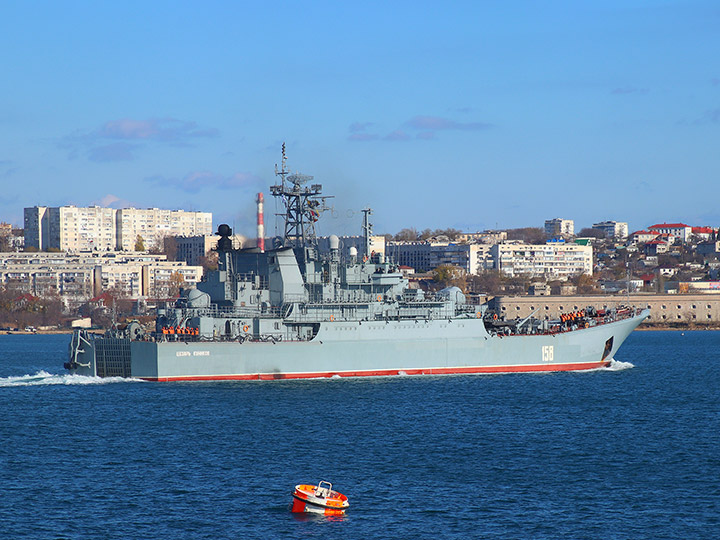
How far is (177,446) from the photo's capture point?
95.6 ft

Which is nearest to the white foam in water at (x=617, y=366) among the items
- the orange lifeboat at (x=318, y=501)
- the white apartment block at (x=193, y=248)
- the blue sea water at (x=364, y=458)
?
the blue sea water at (x=364, y=458)

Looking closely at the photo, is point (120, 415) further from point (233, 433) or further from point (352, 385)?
point (352, 385)

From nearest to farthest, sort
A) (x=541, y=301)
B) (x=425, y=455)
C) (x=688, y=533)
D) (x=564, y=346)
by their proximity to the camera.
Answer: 1. (x=688, y=533)
2. (x=425, y=455)
3. (x=564, y=346)
4. (x=541, y=301)

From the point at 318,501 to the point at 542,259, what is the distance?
142373 mm

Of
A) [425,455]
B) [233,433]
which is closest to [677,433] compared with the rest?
[425,455]

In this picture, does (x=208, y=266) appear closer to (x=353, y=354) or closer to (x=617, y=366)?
(x=617, y=366)

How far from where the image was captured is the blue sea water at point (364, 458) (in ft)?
70.7

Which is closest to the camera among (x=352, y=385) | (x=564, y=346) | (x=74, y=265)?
(x=352, y=385)

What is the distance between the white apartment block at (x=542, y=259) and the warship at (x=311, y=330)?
10737cm

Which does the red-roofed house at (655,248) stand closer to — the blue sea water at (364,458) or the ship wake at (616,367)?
the ship wake at (616,367)

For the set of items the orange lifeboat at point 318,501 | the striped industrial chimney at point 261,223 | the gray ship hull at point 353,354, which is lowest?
the orange lifeboat at point 318,501

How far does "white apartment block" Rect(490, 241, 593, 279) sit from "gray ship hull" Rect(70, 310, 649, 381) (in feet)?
351

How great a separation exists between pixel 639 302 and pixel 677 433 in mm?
80282

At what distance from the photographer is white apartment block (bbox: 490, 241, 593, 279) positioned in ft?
518
